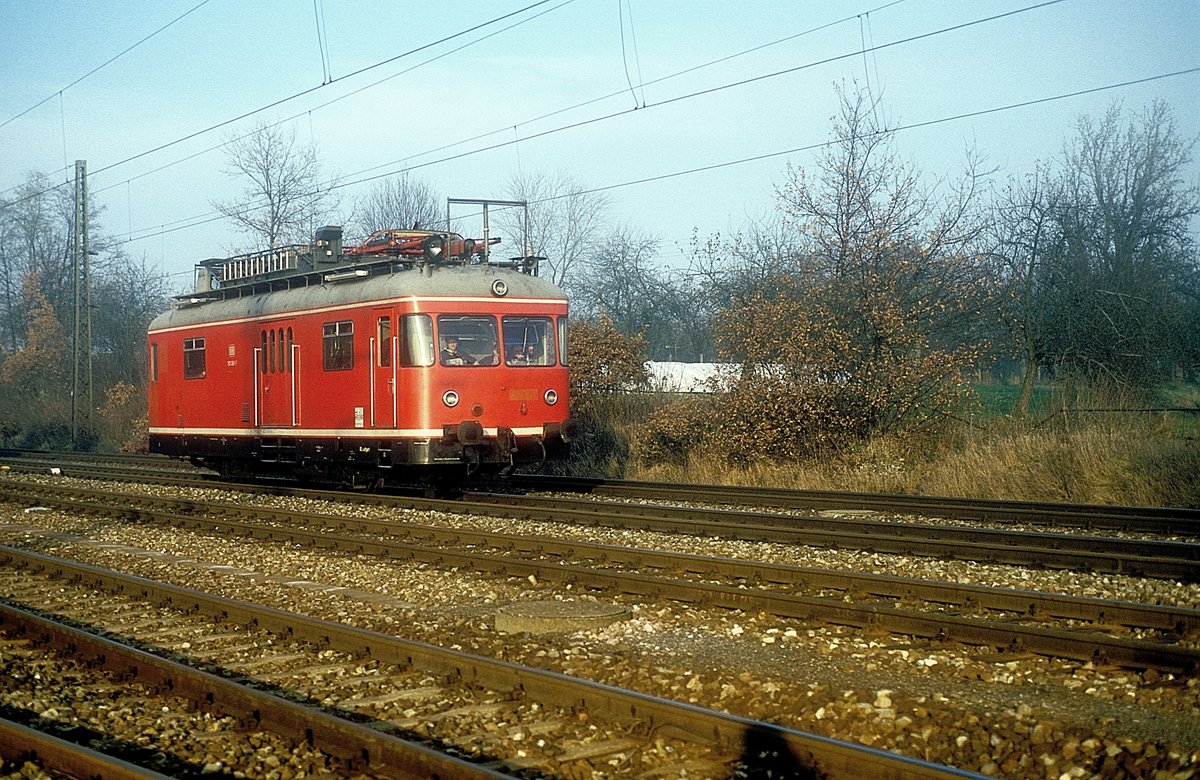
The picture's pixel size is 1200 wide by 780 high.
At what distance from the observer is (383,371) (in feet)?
53.7

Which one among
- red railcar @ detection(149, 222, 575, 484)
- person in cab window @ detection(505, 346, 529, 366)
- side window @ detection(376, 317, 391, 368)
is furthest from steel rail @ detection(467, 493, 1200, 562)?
side window @ detection(376, 317, 391, 368)

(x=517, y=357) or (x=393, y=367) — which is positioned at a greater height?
(x=517, y=357)

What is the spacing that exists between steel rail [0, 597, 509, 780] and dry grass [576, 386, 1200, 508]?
1310 centimetres

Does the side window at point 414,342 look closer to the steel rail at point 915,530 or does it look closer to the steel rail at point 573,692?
the steel rail at point 915,530

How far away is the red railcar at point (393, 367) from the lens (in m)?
16.1

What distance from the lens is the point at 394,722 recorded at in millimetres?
6230

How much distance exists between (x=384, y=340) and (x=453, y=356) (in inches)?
39.4

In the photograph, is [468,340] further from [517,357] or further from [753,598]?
[753,598]

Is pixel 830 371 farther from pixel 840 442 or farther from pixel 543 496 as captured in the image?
pixel 543 496

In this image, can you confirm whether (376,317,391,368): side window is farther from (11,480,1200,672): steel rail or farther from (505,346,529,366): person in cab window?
(11,480,1200,672): steel rail

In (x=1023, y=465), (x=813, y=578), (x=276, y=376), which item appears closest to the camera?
(x=813, y=578)

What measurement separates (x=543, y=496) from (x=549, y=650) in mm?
9651

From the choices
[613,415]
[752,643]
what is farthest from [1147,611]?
[613,415]

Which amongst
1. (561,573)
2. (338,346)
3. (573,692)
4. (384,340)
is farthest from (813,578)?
(338,346)
